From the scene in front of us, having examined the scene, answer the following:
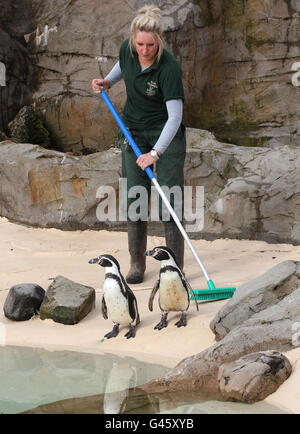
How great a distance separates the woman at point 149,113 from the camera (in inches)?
193

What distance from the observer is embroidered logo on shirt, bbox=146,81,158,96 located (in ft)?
16.6

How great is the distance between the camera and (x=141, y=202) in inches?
212

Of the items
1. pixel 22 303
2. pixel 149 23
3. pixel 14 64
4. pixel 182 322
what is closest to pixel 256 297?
pixel 182 322

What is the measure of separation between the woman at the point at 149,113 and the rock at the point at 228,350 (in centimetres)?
162

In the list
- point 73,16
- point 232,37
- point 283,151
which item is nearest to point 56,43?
point 73,16

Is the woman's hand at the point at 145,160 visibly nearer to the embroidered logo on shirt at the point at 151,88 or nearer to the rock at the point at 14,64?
the embroidered logo on shirt at the point at 151,88

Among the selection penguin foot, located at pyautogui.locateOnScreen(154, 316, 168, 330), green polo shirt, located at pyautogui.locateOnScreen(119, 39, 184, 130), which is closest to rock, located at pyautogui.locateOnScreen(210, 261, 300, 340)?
penguin foot, located at pyautogui.locateOnScreen(154, 316, 168, 330)

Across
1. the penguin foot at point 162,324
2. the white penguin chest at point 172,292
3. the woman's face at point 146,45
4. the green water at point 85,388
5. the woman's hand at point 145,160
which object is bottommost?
the green water at point 85,388

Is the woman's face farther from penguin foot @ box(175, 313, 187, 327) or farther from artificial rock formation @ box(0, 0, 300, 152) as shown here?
artificial rock formation @ box(0, 0, 300, 152)

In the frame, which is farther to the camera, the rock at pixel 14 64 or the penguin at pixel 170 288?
the rock at pixel 14 64

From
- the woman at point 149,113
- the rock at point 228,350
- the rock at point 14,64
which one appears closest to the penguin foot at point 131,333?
the rock at point 228,350

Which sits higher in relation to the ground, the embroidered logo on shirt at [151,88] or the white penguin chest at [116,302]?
the embroidered logo on shirt at [151,88]
